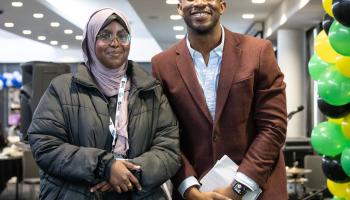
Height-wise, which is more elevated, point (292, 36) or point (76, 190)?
point (292, 36)

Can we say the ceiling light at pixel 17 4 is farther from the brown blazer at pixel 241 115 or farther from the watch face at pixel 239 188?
the watch face at pixel 239 188

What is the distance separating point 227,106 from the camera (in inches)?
83.0

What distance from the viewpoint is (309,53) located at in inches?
440

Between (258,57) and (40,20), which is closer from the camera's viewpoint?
(258,57)

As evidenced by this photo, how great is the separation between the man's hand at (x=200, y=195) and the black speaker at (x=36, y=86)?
8.82 feet

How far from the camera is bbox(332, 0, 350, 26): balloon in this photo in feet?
8.29

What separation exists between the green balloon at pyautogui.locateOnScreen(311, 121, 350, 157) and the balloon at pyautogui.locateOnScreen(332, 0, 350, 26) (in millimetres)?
788

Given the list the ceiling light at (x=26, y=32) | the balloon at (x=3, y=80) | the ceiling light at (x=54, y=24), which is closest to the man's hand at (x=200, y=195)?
the ceiling light at (x=54, y=24)

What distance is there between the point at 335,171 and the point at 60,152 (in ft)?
6.04

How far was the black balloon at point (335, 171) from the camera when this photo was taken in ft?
9.97

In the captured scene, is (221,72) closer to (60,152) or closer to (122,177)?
(122,177)

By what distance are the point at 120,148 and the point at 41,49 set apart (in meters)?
18.5

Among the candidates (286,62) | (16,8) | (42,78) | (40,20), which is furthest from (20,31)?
(42,78)

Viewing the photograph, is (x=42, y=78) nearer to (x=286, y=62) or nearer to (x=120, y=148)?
(x=120, y=148)
